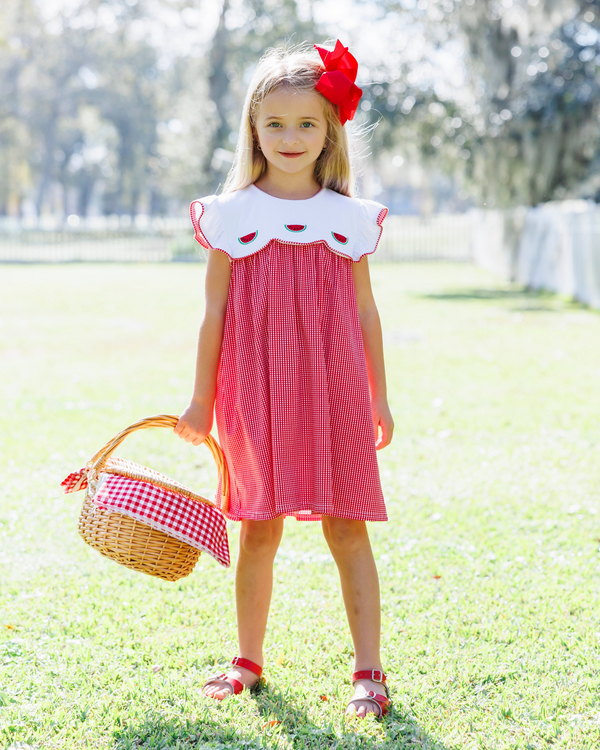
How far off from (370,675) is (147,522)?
2.30 ft

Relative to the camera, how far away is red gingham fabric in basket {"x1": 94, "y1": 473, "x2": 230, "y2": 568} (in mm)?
2109

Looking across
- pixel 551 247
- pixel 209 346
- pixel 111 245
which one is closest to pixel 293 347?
pixel 209 346

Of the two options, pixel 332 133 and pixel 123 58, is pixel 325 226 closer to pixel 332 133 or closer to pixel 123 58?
pixel 332 133

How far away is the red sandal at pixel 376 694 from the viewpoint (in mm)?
2124

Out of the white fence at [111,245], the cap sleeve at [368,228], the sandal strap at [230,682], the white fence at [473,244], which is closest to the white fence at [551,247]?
the white fence at [473,244]

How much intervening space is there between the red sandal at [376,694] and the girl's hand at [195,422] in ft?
2.45

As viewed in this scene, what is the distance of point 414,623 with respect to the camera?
262 cm

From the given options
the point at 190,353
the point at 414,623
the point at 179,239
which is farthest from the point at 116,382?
the point at 179,239

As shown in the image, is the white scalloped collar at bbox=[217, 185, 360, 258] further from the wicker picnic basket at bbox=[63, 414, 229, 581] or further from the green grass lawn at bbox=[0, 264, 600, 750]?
the green grass lawn at bbox=[0, 264, 600, 750]

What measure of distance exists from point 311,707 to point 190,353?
19.1ft

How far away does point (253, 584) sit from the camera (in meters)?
2.26

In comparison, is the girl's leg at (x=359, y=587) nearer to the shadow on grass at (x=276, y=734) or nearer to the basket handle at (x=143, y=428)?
the shadow on grass at (x=276, y=734)

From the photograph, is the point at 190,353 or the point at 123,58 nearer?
the point at 190,353

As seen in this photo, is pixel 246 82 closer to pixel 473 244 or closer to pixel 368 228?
pixel 473 244
